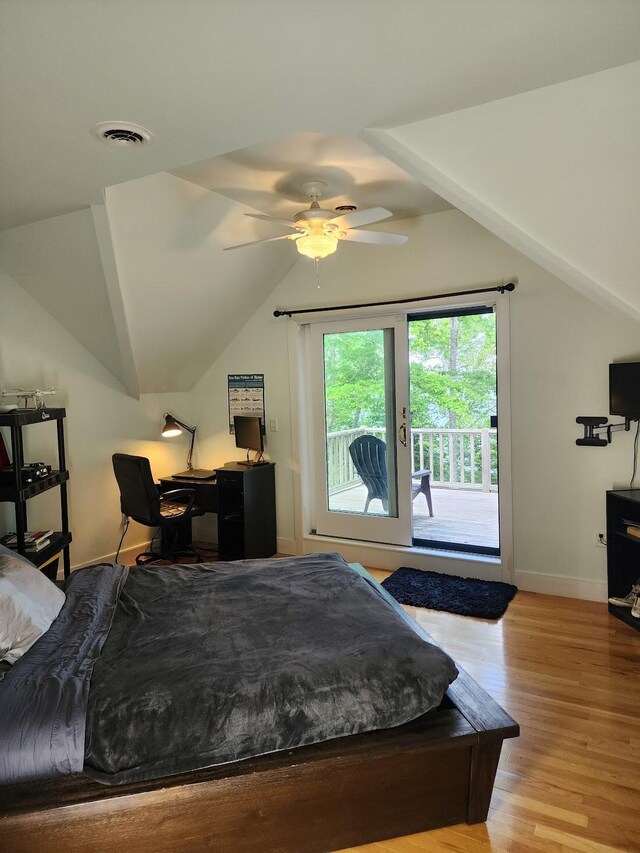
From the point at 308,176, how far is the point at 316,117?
1.12 meters

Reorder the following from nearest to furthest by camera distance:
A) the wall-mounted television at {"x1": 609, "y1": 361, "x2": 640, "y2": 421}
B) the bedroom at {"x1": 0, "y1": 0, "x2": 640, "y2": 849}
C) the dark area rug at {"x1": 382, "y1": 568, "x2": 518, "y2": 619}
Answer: the bedroom at {"x1": 0, "y1": 0, "x2": 640, "y2": 849}
the wall-mounted television at {"x1": 609, "y1": 361, "x2": 640, "y2": 421}
the dark area rug at {"x1": 382, "y1": 568, "x2": 518, "y2": 619}

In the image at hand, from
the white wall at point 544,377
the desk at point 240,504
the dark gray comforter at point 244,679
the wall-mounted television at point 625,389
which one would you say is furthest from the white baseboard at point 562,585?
the desk at point 240,504

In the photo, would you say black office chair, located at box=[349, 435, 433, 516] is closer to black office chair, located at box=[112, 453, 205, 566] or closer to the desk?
the desk

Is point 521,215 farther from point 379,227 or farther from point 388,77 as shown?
point 379,227

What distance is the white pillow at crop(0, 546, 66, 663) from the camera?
5.88ft

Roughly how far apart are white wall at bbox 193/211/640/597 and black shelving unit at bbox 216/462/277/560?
1.71 m

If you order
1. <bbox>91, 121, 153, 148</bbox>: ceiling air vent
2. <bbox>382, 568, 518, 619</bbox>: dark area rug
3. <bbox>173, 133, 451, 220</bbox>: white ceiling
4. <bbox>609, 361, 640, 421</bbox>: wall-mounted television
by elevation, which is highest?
<bbox>173, 133, 451, 220</bbox>: white ceiling

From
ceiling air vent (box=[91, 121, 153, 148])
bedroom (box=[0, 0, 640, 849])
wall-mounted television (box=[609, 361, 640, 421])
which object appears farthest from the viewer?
wall-mounted television (box=[609, 361, 640, 421])

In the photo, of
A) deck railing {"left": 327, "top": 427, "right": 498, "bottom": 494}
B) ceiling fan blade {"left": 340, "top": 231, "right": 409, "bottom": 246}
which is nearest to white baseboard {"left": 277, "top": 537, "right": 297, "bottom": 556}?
deck railing {"left": 327, "top": 427, "right": 498, "bottom": 494}

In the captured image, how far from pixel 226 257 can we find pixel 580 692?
3319 mm

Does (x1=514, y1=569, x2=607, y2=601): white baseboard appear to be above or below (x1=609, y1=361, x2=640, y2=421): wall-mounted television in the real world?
below

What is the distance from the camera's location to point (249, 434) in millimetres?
4551

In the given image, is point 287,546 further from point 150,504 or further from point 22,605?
point 22,605

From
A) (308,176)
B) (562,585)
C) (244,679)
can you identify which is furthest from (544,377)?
(244,679)
